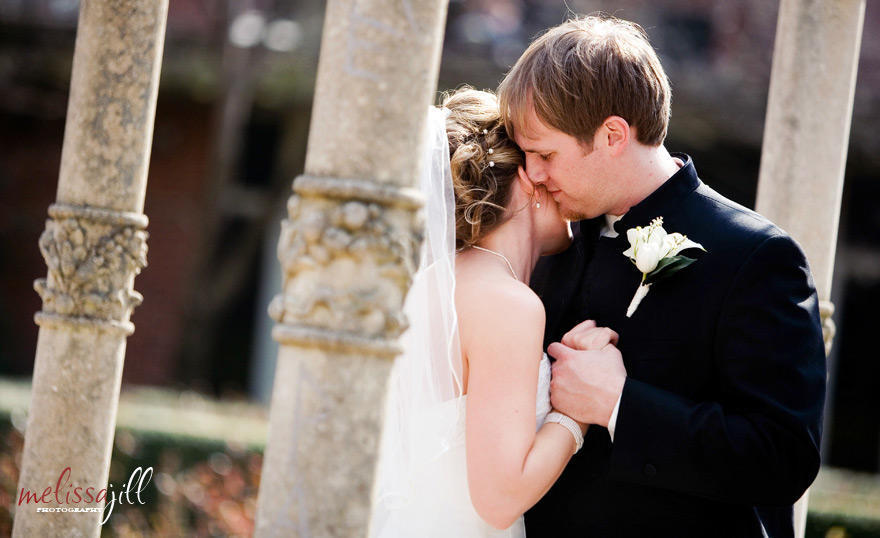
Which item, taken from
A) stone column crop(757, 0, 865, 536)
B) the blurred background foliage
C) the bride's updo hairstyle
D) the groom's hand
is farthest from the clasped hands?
the blurred background foliage

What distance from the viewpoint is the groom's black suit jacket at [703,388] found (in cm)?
283

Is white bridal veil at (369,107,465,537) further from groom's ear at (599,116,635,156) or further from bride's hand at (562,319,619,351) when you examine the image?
groom's ear at (599,116,635,156)

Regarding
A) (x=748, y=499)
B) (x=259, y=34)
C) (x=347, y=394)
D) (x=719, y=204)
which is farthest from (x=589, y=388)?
(x=259, y=34)

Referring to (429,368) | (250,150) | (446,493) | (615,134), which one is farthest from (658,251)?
(250,150)

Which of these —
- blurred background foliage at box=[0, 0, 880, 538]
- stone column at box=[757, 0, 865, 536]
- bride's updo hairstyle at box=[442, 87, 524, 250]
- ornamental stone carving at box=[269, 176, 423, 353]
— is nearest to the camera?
ornamental stone carving at box=[269, 176, 423, 353]

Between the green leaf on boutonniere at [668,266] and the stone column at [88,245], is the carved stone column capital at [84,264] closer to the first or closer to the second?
the stone column at [88,245]

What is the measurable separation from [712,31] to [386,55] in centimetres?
1211

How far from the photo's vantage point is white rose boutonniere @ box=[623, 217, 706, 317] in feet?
9.63

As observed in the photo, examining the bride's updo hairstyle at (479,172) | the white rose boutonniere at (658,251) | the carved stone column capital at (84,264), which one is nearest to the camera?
the white rose boutonniere at (658,251)

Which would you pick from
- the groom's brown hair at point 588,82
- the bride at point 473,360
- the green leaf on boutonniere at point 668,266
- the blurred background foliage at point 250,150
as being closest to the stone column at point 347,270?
the bride at point 473,360

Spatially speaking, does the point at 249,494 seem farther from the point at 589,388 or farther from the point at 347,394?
the point at 347,394

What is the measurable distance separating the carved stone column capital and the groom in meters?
1.27

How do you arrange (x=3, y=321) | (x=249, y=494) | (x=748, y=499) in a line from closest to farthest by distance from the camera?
(x=748, y=499) < (x=249, y=494) < (x=3, y=321)

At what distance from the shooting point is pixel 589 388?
2980 millimetres
